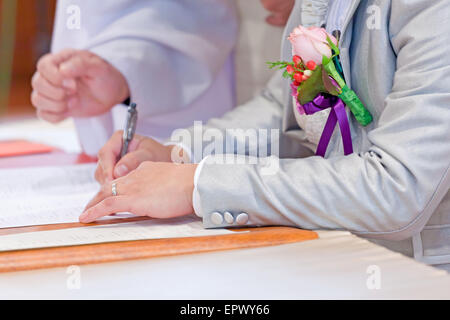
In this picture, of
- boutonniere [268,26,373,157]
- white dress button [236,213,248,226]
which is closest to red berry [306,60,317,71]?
boutonniere [268,26,373,157]

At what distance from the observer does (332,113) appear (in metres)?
0.95

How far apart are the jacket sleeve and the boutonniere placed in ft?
0.27

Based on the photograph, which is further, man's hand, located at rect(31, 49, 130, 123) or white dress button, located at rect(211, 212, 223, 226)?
man's hand, located at rect(31, 49, 130, 123)

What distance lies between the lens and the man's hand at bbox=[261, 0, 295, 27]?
1.32m

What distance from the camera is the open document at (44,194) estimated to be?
0.91 metres

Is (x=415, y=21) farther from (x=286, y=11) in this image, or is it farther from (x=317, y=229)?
(x=286, y=11)

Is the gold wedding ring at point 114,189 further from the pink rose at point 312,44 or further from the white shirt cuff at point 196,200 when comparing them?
the pink rose at point 312,44

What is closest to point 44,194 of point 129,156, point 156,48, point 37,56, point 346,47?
point 129,156

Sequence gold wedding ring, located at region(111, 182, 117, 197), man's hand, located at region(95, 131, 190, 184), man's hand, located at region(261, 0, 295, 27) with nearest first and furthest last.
A: gold wedding ring, located at region(111, 182, 117, 197) → man's hand, located at region(95, 131, 190, 184) → man's hand, located at region(261, 0, 295, 27)

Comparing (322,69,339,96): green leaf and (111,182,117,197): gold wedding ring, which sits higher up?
(322,69,339,96): green leaf

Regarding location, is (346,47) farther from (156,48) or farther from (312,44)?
(156,48)

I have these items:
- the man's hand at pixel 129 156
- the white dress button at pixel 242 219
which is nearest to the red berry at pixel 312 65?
the white dress button at pixel 242 219

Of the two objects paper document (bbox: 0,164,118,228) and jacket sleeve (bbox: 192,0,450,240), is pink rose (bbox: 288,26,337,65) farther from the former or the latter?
paper document (bbox: 0,164,118,228)

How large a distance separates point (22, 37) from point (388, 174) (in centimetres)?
479
